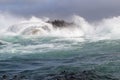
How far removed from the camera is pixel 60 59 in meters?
21.8

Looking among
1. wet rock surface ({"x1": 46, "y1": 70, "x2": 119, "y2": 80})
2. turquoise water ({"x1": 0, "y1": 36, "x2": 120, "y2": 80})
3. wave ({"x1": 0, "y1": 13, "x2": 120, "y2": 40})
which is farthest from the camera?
wave ({"x1": 0, "y1": 13, "x2": 120, "y2": 40})

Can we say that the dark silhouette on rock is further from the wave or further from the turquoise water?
the turquoise water

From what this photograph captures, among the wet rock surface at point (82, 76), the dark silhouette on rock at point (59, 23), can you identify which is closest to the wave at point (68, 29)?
the dark silhouette on rock at point (59, 23)

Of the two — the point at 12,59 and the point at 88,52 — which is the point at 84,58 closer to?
the point at 88,52

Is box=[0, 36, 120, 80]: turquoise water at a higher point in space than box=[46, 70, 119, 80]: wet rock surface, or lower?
higher

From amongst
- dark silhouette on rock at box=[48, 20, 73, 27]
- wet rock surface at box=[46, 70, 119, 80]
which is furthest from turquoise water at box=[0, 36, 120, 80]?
dark silhouette on rock at box=[48, 20, 73, 27]

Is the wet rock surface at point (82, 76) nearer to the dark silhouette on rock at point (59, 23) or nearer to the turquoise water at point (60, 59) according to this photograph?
the turquoise water at point (60, 59)

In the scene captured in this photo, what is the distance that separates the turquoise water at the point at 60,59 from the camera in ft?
59.0

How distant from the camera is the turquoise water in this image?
17969 mm

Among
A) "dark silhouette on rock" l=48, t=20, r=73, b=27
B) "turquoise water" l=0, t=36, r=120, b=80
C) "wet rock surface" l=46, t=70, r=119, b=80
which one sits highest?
"dark silhouette on rock" l=48, t=20, r=73, b=27

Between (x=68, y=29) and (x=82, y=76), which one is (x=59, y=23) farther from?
(x=82, y=76)

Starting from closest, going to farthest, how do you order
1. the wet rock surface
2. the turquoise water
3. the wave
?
the wet rock surface, the turquoise water, the wave

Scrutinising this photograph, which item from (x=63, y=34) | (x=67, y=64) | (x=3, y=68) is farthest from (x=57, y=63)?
(x=63, y=34)

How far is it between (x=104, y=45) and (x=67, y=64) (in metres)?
7.55
